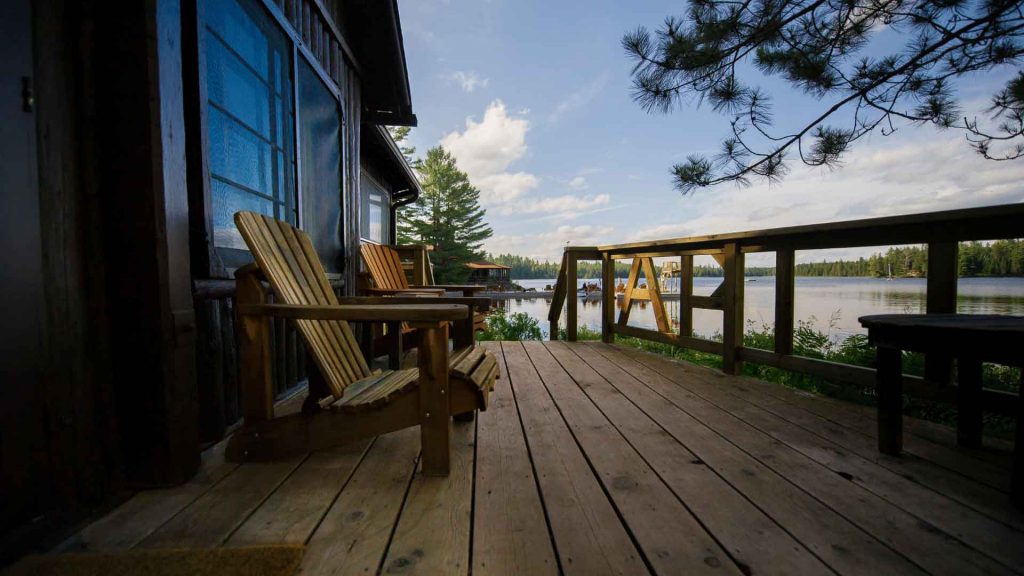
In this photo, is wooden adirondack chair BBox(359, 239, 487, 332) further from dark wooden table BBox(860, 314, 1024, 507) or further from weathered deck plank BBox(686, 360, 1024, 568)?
dark wooden table BBox(860, 314, 1024, 507)

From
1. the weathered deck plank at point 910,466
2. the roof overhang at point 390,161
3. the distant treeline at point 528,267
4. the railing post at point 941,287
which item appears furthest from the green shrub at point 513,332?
the distant treeline at point 528,267

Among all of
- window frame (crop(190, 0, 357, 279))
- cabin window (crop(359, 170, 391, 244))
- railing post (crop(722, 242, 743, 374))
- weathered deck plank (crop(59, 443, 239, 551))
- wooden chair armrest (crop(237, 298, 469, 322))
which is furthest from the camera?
cabin window (crop(359, 170, 391, 244))

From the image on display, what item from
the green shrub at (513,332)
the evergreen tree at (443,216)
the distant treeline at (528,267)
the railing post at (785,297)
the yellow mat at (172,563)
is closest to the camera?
the yellow mat at (172,563)

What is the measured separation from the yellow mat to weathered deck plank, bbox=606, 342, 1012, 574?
138 cm

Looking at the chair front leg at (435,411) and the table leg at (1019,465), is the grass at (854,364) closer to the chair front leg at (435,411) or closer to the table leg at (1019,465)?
the table leg at (1019,465)

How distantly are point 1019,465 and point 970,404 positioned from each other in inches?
20.4

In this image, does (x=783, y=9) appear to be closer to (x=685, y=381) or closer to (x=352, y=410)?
(x=685, y=381)

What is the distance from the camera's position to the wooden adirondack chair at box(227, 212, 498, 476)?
1.28 metres

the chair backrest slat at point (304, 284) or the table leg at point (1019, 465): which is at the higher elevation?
the chair backrest slat at point (304, 284)

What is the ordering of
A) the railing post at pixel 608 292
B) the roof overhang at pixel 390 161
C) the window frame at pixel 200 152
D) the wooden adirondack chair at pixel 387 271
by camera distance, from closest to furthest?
1. the window frame at pixel 200 152
2. the wooden adirondack chair at pixel 387 271
3. the railing post at pixel 608 292
4. the roof overhang at pixel 390 161

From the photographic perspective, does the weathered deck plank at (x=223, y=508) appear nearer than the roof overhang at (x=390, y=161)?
Yes

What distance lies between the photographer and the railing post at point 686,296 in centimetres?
300

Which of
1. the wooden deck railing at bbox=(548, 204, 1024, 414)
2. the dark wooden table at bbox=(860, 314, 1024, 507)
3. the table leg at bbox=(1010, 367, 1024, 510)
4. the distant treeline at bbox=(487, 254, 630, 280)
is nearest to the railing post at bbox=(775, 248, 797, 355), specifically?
the wooden deck railing at bbox=(548, 204, 1024, 414)

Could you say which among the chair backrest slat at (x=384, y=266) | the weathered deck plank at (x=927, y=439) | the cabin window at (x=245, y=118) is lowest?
the weathered deck plank at (x=927, y=439)
